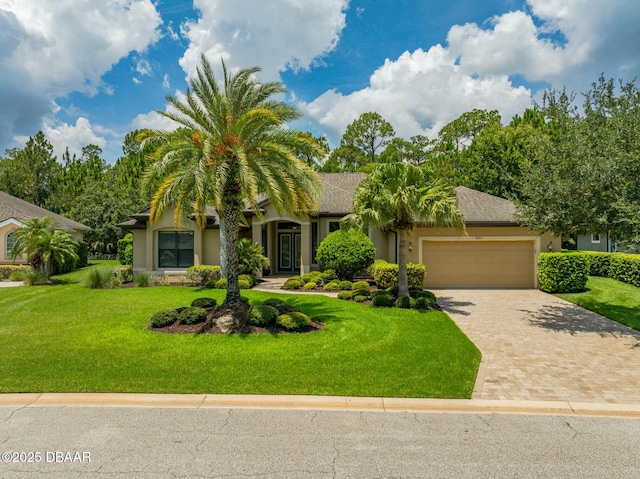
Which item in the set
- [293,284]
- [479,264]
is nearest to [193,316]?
[293,284]

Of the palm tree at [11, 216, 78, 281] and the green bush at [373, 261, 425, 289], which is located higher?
the palm tree at [11, 216, 78, 281]

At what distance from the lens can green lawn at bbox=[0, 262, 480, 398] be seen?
620 centimetres

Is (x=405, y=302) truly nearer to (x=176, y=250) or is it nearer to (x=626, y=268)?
(x=626, y=268)

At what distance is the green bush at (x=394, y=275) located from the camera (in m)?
15.9

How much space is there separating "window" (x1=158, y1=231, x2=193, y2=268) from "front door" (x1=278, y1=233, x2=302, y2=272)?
5.25 meters

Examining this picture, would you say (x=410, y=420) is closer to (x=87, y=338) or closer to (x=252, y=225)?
(x=87, y=338)

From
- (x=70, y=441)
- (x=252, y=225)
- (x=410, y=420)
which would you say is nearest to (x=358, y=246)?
(x=252, y=225)

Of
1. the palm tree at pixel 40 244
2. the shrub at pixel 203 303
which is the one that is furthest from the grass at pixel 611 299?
the palm tree at pixel 40 244

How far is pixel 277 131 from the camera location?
407 inches

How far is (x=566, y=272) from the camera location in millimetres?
15711

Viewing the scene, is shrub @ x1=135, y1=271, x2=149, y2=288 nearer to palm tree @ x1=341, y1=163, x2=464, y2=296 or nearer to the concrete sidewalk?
palm tree @ x1=341, y1=163, x2=464, y2=296

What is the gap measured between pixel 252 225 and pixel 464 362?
13580 mm

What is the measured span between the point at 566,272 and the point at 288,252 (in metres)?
13.9

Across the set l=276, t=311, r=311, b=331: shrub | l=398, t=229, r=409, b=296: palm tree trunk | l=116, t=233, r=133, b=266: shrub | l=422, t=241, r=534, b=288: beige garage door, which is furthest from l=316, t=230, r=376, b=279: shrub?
l=116, t=233, r=133, b=266: shrub
